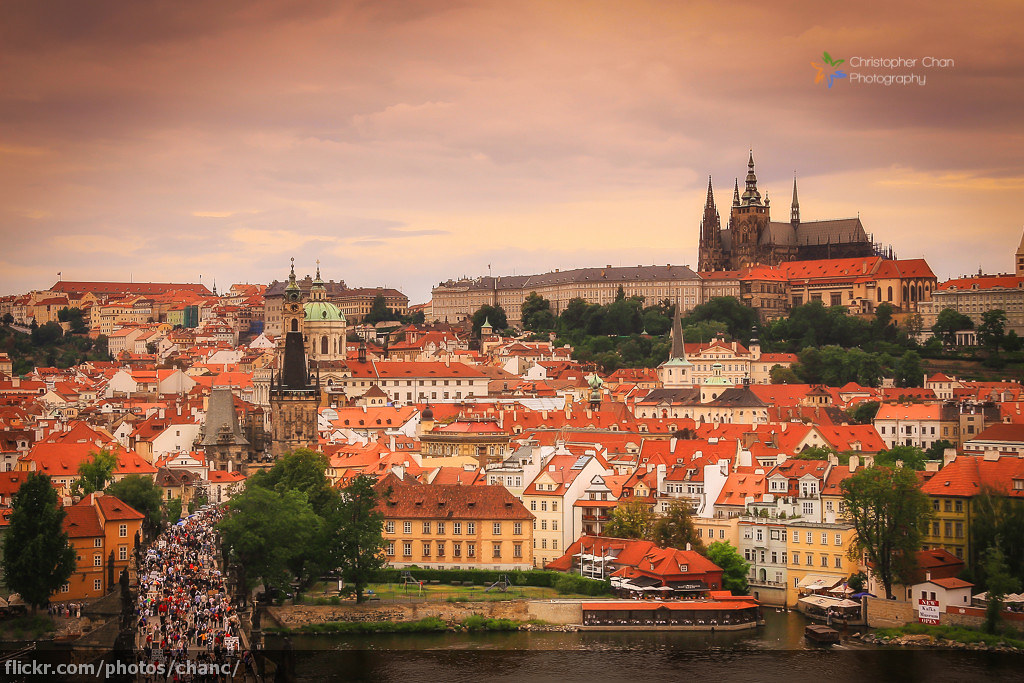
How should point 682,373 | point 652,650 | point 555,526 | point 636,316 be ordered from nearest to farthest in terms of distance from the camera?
1. point 652,650
2. point 555,526
3. point 682,373
4. point 636,316

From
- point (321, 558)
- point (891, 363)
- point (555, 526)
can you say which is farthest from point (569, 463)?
point (891, 363)

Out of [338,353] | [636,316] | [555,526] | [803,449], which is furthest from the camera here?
[636,316]

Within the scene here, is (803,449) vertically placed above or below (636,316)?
below

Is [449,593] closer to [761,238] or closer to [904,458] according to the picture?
[904,458]

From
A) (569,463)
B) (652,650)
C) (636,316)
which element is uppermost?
(636,316)

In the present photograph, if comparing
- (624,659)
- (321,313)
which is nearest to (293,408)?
(624,659)

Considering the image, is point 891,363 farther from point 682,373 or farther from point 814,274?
point 814,274

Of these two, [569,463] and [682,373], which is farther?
[682,373]
